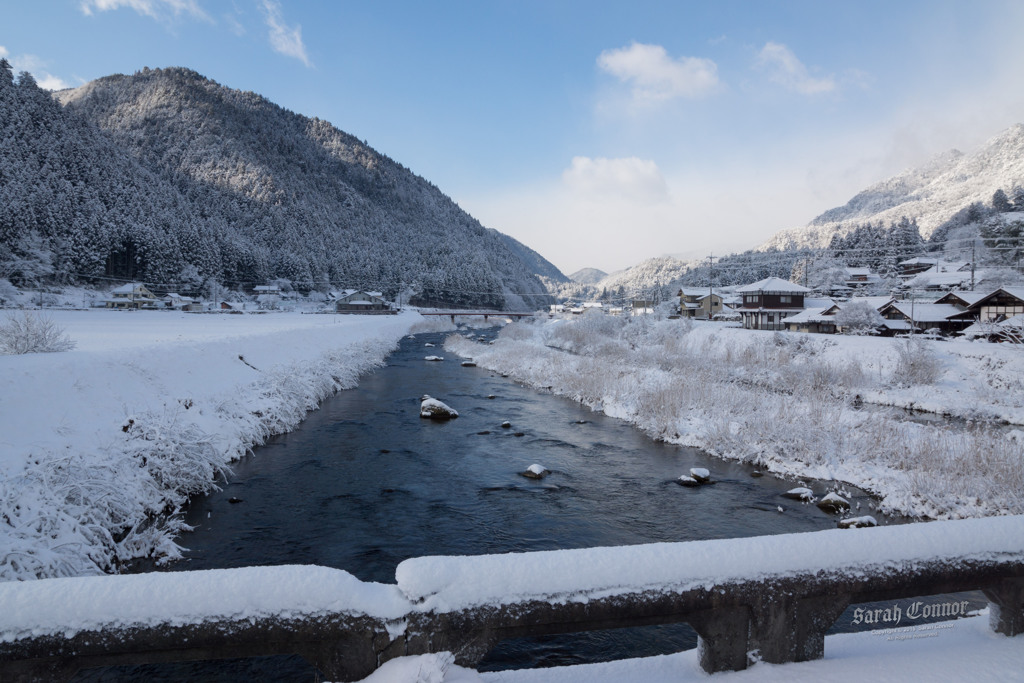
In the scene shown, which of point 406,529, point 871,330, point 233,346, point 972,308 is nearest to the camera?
point 406,529

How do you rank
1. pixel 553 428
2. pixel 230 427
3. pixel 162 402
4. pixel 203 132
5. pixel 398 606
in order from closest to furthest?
1. pixel 398 606
2. pixel 162 402
3. pixel 230 427
4. pixel 553 428
5. pixel 203 132

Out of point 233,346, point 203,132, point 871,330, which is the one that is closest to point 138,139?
point 203,132

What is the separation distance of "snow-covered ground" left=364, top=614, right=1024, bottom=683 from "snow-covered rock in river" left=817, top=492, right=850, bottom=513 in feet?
29.2

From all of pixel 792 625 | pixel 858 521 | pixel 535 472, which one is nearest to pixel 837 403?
pixel 858 521

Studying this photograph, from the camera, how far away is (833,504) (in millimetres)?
10641

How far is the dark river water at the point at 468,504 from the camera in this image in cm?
684

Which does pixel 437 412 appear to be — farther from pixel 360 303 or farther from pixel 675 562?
pixel 360 303

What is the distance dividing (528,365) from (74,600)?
2765cm

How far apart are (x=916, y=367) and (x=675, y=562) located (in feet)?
93.7

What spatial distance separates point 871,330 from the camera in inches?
1726

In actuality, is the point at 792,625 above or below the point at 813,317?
below

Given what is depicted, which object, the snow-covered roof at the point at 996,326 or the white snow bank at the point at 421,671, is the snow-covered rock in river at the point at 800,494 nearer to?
the white snow bank at the point at 421,671

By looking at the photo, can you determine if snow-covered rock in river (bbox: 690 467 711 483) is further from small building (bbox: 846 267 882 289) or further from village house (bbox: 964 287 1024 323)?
small building (bbox: 846 267 882 289)

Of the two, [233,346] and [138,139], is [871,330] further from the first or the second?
[138,139]
